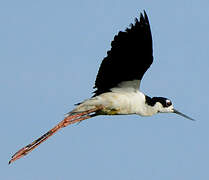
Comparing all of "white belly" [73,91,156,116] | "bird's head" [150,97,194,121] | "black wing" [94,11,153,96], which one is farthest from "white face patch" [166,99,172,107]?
"black wing" [94,11,153,96]

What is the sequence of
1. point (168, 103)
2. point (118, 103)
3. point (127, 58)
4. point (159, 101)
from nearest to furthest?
point (127, 58) → point (118, 103) → point (159, 101) → point (168, 103)

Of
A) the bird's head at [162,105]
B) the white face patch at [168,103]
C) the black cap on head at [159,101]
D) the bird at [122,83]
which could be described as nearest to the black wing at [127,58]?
the bird at [122,83]

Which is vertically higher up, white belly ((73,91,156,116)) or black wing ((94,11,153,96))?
black wing ((94,11,153,96))

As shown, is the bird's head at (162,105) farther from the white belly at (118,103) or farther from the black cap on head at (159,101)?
the white belly at (118,103)

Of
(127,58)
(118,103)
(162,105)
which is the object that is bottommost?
(162,105)

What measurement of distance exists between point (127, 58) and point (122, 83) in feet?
2.13

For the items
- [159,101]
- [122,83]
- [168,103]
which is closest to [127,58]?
[122,83]

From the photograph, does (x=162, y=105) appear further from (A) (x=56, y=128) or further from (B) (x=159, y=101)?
(A) (x=56, y=128)

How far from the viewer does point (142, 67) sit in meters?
13.8

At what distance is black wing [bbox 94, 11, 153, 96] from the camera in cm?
1333

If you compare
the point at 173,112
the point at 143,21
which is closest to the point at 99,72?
the point at 143,21

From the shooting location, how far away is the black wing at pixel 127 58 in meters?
13.3

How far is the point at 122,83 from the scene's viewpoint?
14.1 meters

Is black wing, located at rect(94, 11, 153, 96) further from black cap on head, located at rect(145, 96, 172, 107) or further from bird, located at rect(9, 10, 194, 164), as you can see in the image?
black cap on head, located at rect(145, 96, 172, 107)
